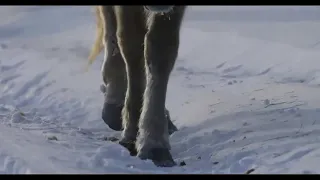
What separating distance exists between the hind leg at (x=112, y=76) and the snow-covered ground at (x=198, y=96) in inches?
4.4

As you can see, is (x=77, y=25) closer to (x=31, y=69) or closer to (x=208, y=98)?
(x=31, y=69)

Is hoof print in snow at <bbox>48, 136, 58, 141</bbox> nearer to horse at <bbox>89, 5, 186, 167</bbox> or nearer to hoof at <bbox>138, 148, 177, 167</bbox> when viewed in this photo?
horse at <bbox>89, 5, 186, 167</bbox>

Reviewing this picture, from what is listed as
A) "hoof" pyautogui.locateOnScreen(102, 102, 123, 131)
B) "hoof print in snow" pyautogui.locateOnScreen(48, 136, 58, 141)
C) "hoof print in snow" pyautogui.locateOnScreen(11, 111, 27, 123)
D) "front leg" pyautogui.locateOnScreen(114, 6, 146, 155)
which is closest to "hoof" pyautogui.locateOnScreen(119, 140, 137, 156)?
"front leg" pyautogui.locateOnScreen(114, 6, 146, 155)

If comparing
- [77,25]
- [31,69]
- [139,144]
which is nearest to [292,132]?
[139,144]

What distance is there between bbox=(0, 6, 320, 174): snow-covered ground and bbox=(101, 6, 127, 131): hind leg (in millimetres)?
113

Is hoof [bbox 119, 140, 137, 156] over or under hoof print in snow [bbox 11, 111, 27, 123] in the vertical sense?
over

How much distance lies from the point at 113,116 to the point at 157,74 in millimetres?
1023

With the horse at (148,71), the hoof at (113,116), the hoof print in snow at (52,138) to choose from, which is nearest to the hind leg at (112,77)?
the hoof at (113,116)

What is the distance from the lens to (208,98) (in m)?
5.75

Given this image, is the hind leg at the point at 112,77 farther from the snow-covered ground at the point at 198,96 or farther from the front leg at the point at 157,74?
the front leg at the point at 157,74

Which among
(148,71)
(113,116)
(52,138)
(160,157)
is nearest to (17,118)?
(113,116)

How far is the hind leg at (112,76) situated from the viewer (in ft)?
17.3

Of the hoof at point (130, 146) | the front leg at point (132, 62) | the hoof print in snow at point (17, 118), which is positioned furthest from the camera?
the hoof print in snow at point (17, 118)

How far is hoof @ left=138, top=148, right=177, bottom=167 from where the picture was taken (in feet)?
13.2
